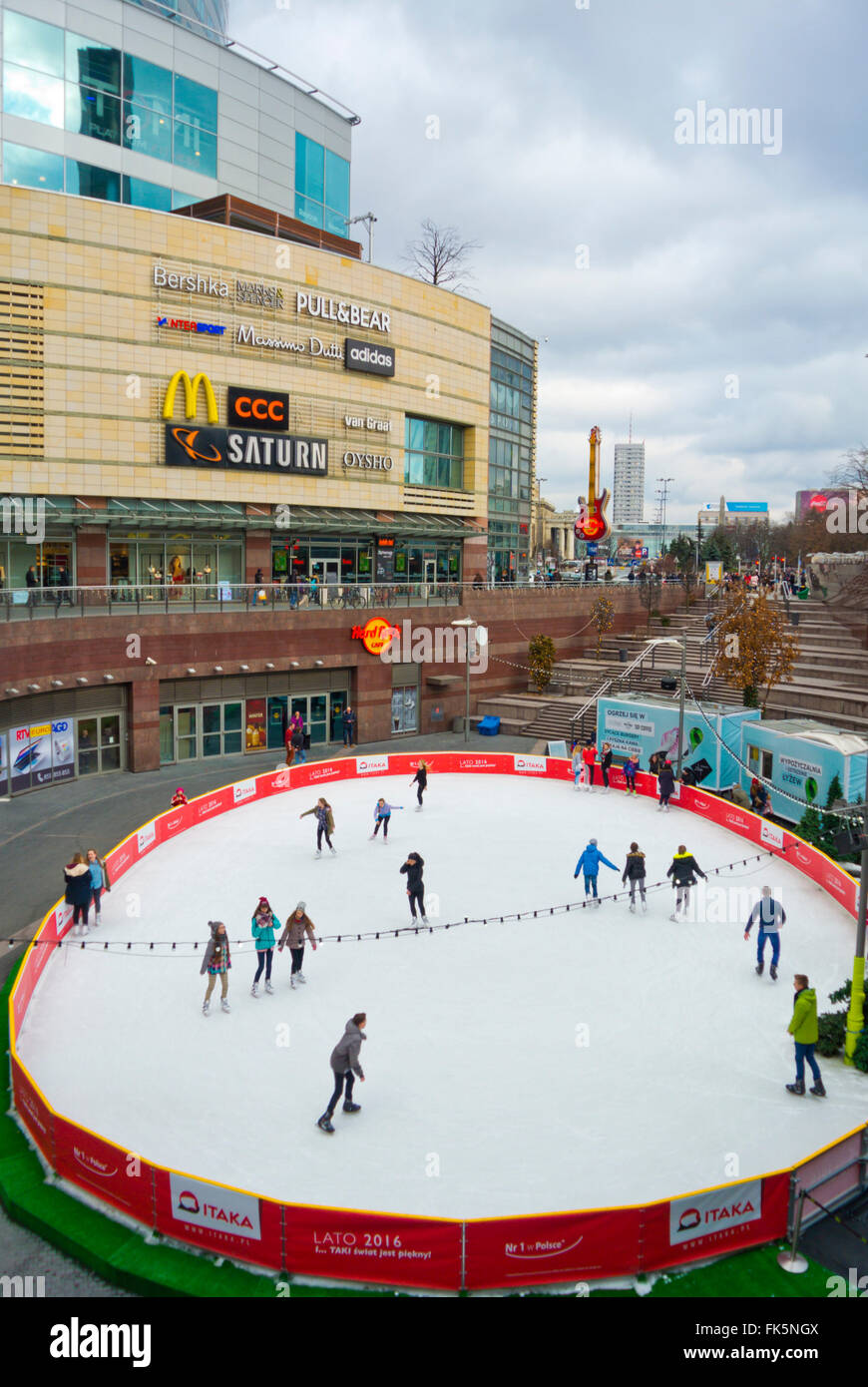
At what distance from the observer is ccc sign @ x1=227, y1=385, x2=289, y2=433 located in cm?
3491

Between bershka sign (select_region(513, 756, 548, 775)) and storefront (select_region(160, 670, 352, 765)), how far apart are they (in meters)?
8.30

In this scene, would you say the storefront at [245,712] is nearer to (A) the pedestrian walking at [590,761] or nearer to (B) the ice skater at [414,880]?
(A) the pedestrian walking at [590,761]

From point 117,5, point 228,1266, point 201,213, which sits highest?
point 117,5

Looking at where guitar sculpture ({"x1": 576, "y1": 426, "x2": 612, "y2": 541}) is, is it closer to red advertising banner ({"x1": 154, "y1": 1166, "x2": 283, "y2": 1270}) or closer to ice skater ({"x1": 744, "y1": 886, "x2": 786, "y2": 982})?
ice skater ({"x1": 744, "y1": 886, "x2": 786, "y2": 982})

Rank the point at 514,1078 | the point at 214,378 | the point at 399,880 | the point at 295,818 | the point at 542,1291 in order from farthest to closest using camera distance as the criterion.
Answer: the point at 214,378 → the point at 295,818 → the point at 399,880 → the point at 514,1078 → the point at 542,1291

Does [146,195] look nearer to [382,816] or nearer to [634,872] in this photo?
[382,816]

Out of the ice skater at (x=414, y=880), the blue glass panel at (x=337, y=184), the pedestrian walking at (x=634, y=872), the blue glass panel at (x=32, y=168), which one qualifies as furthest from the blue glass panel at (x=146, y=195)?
the pedestrian walking at (x=634, y=872)

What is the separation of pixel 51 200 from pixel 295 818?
2151 centimetres

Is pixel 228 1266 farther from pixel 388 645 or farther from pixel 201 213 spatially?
pixel 201 213

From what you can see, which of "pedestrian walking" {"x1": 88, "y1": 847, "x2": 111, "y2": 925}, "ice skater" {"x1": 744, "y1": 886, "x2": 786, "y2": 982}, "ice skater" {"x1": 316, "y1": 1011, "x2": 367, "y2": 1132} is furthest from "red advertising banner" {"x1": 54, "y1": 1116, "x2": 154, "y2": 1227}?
"ice skater" {"x1": 744, "y1": 886, "x2": 786, "y2": 982}

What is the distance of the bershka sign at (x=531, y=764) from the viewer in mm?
31125

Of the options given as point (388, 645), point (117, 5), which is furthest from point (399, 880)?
point (117, 5)

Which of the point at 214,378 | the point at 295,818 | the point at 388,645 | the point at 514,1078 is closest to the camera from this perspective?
the point at 514,1078

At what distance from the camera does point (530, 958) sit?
1581 centimetres
